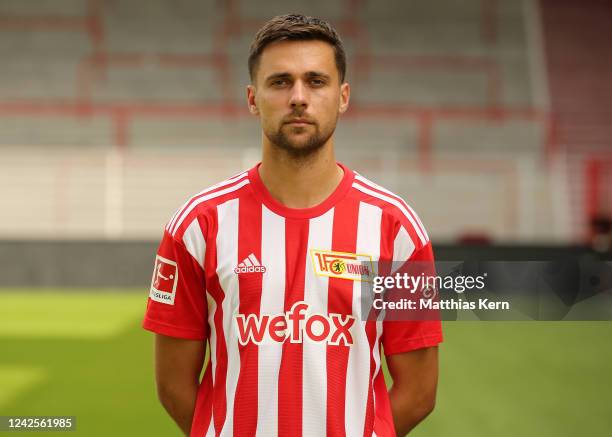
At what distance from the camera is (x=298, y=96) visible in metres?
1.84

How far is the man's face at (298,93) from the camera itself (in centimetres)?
186

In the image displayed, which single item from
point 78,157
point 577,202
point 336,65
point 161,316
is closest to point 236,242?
point 161,316

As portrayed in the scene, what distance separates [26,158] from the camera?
39.1ft

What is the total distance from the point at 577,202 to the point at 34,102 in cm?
965

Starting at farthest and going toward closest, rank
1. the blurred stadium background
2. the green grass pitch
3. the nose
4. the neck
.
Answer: the blurred stadium background → the green grass pitch → the neck → the nose

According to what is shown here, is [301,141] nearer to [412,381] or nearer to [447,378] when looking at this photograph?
[412,381]

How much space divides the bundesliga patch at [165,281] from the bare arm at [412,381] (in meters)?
0.58

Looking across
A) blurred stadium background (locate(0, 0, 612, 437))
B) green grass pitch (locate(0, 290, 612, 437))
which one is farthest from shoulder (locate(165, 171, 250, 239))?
blurred stadium background (locate(0, 0, 612, 437))

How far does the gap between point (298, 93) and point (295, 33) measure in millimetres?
142

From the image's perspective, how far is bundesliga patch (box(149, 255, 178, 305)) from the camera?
1.92 m

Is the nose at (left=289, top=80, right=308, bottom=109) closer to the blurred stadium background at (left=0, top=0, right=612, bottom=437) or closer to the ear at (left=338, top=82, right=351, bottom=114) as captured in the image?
the ear at (left=338, top=82, right=351, bottom=114)

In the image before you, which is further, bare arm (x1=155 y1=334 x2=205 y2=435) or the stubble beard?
bare arm (x1=155 y1=334 x2=205 y2=435)

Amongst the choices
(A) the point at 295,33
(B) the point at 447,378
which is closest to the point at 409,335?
(A) the point at 295,33

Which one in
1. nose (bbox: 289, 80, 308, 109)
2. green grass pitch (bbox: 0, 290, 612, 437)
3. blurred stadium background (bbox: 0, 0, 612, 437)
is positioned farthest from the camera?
blurred stadium background (bbox: 0, 0, 612, 437)
